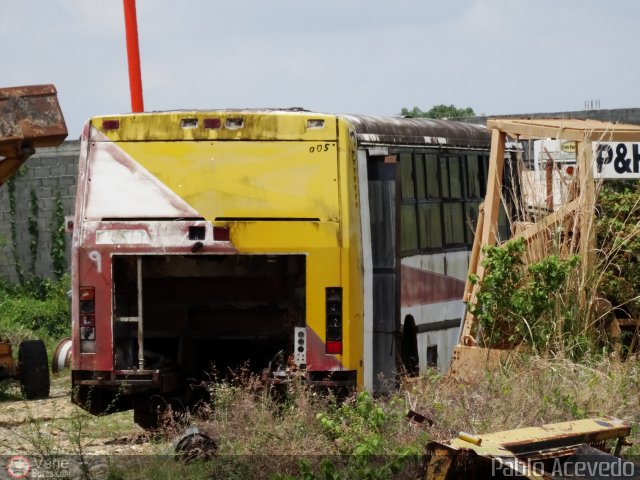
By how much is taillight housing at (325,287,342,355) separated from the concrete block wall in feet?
45.3

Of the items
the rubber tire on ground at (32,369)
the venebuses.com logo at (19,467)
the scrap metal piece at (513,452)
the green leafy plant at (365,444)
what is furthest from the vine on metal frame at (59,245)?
the scrap metal piece at (513,452)

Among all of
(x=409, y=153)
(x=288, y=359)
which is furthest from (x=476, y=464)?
(x=409, y=153)

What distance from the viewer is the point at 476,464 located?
882cm

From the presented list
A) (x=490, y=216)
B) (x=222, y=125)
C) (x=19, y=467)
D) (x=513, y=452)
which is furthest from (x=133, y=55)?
(x=513, y=452)

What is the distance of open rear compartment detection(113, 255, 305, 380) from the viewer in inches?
531

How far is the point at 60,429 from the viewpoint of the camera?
11.4 meters

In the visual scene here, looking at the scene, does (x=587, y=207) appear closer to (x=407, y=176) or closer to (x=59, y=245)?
(x=407, y=176)

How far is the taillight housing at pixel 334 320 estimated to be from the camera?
13.0 meters

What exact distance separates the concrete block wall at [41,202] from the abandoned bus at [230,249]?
1229 centimetres

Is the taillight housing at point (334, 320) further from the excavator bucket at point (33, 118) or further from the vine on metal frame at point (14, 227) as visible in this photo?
the vine on metal frame at point (14, 227)

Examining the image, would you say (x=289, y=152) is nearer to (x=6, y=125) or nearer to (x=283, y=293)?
(x=283, y=293)

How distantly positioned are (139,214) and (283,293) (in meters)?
1.59

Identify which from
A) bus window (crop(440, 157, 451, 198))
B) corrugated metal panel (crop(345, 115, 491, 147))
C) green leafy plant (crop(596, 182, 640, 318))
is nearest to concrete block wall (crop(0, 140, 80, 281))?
corrugated metal panel (crop(345, 115, 491, 147))

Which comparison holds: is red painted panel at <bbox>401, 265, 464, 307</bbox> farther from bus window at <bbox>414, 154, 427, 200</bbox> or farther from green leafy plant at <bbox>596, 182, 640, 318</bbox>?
green leafy plant at <bbox>596, 182, 640, 318</bbox>
